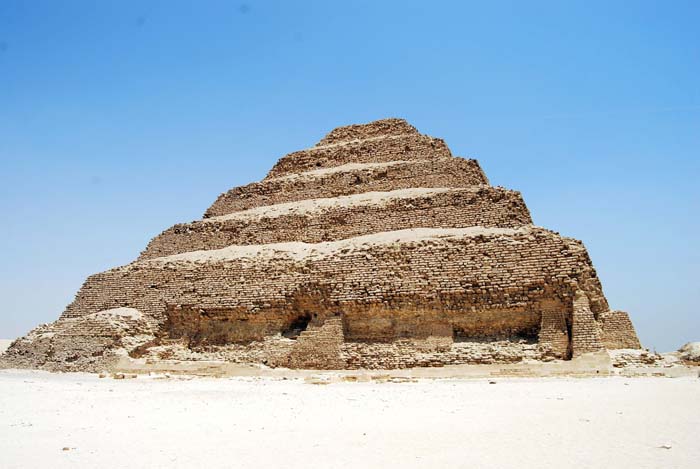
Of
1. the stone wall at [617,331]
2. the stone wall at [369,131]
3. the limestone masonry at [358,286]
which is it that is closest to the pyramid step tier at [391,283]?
the limestone masonry at [358,286]

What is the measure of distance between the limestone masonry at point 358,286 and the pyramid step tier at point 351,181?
70 mm

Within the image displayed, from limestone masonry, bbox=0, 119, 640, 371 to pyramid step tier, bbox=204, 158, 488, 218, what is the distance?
0.07 m

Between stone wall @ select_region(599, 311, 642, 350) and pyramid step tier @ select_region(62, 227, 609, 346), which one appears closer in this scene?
pyramid step tier @ select_region(62, 227, 609, 346)

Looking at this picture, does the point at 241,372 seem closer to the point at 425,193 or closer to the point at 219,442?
the point at 425,193

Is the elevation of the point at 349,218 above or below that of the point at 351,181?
below

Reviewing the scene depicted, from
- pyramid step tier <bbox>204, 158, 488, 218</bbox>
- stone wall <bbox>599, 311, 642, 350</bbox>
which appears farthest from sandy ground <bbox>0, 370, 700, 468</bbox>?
pyramid step tier <bbox>204, 158, 488, 218</bbox>

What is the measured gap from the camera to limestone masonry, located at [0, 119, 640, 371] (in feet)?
54.6

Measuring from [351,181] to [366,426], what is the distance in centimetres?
1735

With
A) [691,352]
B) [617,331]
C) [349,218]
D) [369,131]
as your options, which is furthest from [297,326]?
[691,352]

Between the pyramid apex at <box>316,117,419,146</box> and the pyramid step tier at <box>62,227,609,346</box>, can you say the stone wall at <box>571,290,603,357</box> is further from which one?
the pyramid apex at <box>316,117,419,146</box>

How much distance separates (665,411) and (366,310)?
1005 centimetres

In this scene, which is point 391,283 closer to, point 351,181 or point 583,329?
point 583,329

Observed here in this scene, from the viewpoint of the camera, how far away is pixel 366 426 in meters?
7.88

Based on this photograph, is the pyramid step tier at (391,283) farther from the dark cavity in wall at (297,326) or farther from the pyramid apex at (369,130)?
the pyramid apex at (369,130)
